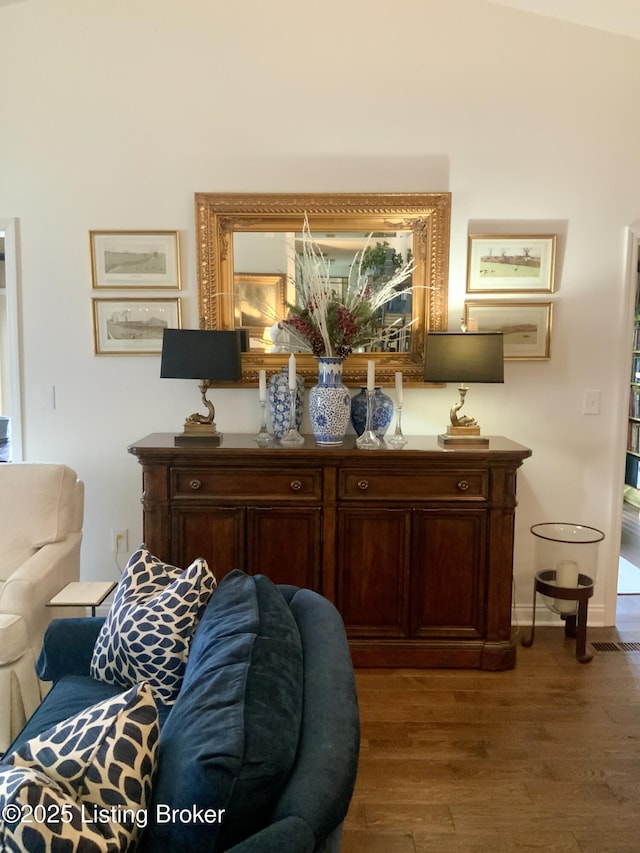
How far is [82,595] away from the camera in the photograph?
2285 millimetres

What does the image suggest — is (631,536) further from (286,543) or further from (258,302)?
(258,302)

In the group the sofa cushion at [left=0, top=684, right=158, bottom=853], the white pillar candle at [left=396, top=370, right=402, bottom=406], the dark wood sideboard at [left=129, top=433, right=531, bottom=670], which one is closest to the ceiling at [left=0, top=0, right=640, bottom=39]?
the white pillar candle at [left=396, top=370, right=402, bottom=406]

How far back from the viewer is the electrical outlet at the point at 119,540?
3.29 metres

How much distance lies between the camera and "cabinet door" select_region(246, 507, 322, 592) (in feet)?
9.16

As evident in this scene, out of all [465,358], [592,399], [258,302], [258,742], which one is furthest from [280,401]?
[258,742]

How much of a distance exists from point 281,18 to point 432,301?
59.7 inches

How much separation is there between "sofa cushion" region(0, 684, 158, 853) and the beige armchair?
48.9 inches

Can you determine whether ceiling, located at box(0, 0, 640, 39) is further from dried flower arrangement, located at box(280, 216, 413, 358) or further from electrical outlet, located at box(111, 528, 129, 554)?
electrical outlet, located at box(111, 528, 129, 554)

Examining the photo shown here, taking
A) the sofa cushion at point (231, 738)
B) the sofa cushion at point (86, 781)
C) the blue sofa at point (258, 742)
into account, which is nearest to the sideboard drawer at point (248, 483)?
the blue sofa at point (258, 742)

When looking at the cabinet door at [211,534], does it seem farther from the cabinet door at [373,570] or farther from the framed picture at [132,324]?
the framed picture at [132,324]

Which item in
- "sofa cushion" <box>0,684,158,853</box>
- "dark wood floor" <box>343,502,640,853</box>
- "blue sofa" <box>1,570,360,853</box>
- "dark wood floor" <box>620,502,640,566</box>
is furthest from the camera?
"dark wood floor" <box>620,502,640,566</box>

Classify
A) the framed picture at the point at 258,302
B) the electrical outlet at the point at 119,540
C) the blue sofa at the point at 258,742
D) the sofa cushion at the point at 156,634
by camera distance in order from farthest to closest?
the electrical outlet at the point at 119,540 < the framed picture at the point at 258,302 < the sofa cushion at the point at 156,634 < the blue sofa at the point at 258,742

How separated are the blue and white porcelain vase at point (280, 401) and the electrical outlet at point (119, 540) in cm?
99

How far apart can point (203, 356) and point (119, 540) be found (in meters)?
1.16
